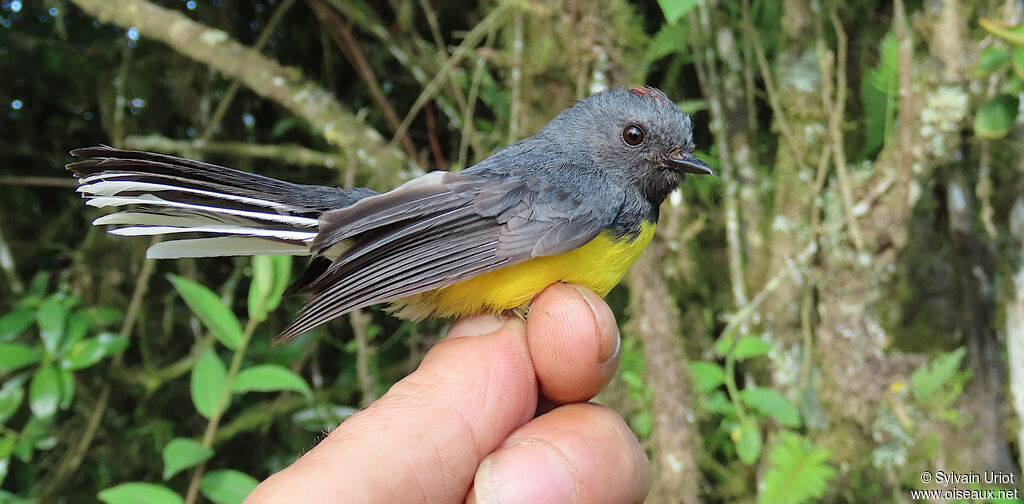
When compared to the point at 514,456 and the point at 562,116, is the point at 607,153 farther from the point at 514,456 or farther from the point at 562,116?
the point at 514,456

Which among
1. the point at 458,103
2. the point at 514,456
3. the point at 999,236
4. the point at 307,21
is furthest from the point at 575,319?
the point at 307,21

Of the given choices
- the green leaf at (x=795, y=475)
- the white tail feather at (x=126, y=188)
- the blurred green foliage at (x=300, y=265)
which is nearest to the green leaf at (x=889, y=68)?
the blurred green foliage at (x=300, y=265)

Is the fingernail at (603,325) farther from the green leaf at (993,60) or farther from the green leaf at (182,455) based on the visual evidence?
the green leaf at (993,60)

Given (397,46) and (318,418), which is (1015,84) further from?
(318,418)

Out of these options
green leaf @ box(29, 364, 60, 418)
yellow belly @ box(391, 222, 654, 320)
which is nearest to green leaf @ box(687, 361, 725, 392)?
yellow belly @ box(391, 222, 654, 320)

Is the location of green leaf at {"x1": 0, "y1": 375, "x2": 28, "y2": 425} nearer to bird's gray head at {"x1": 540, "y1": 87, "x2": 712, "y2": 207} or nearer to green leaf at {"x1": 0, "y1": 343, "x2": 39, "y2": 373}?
green leaf at {"x1": 0, "y1": 343, "x2": 39, "y2": 373}

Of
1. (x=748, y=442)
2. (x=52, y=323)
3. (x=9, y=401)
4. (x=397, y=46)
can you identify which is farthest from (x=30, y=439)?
(x=748, y=442)
